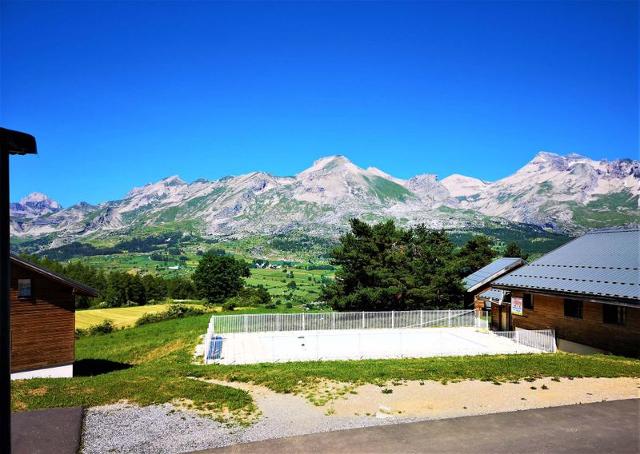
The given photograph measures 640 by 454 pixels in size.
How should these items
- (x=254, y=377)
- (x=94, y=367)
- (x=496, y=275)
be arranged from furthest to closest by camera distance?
(x=496, y=275)
(x=94, y=367)
(x=254, y=377)

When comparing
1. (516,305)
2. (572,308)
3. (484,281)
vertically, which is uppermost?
(484,281)

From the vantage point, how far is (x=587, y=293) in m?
20.6

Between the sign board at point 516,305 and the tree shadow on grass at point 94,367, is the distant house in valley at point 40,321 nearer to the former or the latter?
the tree shadow on grass at point 94,367

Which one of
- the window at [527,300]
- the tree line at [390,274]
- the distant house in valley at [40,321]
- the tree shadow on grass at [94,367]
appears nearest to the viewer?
the distant house in valley at [40,321]

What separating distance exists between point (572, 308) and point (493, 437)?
618 inches

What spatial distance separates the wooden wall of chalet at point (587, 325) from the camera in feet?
63.6

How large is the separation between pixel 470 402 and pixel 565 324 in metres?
13.3

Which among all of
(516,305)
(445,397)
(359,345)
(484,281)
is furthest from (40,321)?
(484,281)

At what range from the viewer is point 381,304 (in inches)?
1571

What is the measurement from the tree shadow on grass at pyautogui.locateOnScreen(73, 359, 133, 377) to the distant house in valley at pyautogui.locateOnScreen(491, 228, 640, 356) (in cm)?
2191

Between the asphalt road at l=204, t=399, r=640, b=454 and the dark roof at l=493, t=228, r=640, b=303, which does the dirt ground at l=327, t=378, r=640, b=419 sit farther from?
the dark roof at l=493, t=228, r=640, b=303

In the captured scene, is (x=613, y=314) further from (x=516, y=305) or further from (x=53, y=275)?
(x=53, y=275)

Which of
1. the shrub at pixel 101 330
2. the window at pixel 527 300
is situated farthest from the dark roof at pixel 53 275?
the shrub at pixel 101 330

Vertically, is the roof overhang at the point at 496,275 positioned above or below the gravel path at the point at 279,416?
above
